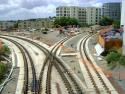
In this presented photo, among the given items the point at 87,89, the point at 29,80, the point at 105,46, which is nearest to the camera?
the point at 87,89

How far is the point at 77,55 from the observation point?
39156 mm

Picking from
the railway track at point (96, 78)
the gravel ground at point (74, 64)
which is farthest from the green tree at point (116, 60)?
the gravel ground at point (74, 64)

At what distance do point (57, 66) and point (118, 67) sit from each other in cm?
550

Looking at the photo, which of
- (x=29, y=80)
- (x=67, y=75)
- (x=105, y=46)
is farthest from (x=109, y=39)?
(x=29, y=80)

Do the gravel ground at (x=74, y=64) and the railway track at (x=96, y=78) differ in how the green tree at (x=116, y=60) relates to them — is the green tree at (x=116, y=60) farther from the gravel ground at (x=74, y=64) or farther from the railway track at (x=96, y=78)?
the gravel ground at (x=74, y=64)

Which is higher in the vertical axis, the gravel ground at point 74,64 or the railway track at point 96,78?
the railway track at point 96,78

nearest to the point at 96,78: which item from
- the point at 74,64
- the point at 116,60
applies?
the point at 116,60

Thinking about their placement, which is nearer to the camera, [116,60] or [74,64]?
[116,60]

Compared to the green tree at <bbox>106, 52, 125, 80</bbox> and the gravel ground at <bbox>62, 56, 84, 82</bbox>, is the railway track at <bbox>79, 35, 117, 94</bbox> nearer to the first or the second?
the gravel ground at <bbox>62, 56, 84, 82</bbox>

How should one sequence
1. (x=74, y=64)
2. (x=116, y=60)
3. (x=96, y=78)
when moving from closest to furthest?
(x=96, y=78)
(x=116, y=60)
(x=74, y=64)

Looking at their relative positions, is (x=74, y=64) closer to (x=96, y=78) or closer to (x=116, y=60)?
(x=116, y=60)

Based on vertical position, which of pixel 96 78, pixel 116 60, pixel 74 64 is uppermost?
pixel 116 60

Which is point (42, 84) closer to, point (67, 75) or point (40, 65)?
point (67, 75)

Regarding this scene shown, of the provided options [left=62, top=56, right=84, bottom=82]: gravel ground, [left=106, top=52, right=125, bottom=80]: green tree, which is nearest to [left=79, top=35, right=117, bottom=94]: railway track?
[left=62, top=56, right=84, bottom=82]: gravel ground
